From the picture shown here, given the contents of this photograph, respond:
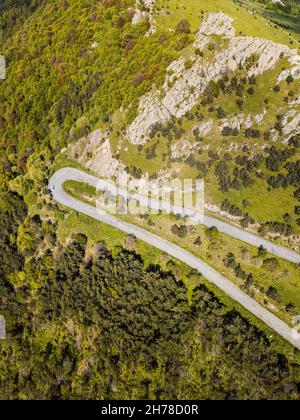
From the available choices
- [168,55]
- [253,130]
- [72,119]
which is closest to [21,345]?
[72,119]

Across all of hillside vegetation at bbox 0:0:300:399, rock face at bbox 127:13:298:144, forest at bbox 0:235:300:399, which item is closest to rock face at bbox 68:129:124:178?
hillside vegetation at bbox 0:0:300:399

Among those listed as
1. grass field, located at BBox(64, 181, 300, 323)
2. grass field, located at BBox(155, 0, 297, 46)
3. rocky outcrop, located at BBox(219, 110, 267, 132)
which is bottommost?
grass field, located at BBox(64, 181, 300, 323)

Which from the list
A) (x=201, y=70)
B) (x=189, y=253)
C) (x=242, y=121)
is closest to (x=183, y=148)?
(x=242, y=121)

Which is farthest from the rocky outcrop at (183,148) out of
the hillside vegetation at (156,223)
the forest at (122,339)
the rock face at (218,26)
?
the rock face at (218,26)

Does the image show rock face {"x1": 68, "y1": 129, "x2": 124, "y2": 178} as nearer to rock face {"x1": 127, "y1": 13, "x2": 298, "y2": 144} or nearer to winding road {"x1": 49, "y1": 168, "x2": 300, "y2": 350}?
winding road {"x1": 49, "y1": 168, "x2": 300, "y2": 350}

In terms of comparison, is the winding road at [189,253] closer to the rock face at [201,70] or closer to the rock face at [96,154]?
the rock face at [96,154]
